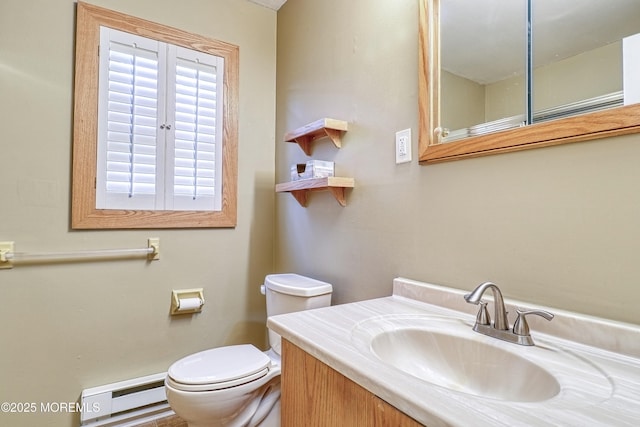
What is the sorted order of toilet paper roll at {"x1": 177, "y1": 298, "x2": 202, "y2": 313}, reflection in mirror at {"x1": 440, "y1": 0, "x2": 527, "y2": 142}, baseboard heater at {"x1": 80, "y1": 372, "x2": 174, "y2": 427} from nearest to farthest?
1. reflection in mirror at {"x1": 440, "y1": 0, "x2": 527, "y2": 142}
2. baseboard heater at {"x1": 80, "y1": 372, "x2": 174, "y2": 427}
3. toilet paper roll at {"x1": 177, "y1": 298, "x2": 202, "y2": 313}

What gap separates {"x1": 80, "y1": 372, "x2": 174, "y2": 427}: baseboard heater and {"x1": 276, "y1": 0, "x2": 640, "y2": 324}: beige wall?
926 mm

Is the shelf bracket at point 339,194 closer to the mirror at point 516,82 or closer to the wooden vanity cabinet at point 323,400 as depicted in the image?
the mirror at point 516,82

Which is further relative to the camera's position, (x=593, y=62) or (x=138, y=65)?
(x=138, y=65)

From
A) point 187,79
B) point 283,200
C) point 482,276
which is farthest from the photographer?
point 283,200

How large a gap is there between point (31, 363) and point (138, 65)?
151 centimetres

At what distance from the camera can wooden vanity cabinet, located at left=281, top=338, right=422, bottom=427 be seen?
61 cm

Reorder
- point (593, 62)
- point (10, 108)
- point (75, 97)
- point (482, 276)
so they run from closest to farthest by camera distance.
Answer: point (593, 62)
point (482, 276)
point (10, 108)
point (75, 97)

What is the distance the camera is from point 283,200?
2043 millimetres

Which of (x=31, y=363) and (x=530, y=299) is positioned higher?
(x=530, y=299)

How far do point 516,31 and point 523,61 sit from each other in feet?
0.34

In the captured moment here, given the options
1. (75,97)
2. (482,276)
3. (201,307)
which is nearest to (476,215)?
(482,276)

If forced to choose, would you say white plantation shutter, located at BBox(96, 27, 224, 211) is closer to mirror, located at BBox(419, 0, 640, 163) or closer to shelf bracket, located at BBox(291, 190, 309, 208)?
shelf bracket, located at BBox(291, 190, 309, 208)

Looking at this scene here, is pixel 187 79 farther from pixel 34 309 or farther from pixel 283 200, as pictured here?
pixel 34 309

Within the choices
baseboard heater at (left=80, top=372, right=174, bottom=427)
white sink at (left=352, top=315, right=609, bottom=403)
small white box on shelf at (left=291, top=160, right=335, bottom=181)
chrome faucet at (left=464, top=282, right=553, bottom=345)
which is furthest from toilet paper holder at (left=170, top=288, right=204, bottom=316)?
chrome faucet at (left=464, top=282, right=553, bottom=345)
